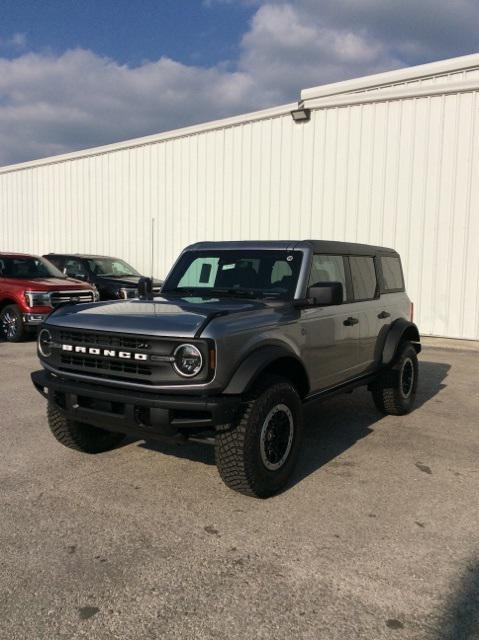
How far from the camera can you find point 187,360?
3477 millimetres

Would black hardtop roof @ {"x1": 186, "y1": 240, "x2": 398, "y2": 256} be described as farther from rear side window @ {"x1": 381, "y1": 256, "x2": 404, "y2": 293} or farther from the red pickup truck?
the red pickup truck

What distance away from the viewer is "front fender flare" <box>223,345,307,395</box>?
351 cm

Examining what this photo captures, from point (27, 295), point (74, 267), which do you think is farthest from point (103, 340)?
point (74, 267)

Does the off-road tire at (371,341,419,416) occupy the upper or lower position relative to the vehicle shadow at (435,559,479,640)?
upper

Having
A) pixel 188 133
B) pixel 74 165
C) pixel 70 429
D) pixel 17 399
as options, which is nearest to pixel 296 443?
pixel 70 429

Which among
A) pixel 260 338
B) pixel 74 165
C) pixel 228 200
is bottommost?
pixel 260 338

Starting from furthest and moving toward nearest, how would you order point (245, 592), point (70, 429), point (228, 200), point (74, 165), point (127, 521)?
point (74, 165) < point (228, 200) < point (70, 429) < point (127, 521) < point (245, 592)

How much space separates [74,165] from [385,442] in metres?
16.9

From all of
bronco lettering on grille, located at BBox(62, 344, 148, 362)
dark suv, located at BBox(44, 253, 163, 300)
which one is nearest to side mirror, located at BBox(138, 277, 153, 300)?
bronco lettering on grille, located at BBox(62, 344, 148, 362)

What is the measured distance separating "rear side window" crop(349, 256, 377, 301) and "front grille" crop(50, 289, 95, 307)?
22.0ft

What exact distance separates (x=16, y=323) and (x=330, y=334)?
7817mm

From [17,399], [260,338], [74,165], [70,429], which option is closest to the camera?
[260,338]

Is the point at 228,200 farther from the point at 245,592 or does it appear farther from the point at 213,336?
the point at 245,592

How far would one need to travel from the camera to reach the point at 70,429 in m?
4.45
